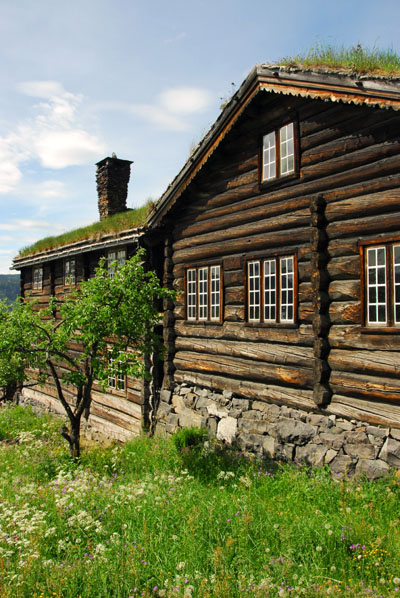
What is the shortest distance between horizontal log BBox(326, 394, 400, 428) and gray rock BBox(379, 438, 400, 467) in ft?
0.84

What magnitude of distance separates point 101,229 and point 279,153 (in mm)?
8204

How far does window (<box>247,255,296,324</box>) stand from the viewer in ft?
28.8

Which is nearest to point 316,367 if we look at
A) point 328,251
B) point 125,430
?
point 328,251

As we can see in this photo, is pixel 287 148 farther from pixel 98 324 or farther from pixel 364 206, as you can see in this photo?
pixel 98 324

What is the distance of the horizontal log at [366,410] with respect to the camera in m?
6.96

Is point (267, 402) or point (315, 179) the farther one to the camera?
point (267, 402)

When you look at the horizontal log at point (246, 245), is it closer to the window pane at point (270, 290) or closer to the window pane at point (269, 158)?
the window pane at point (270, 290)

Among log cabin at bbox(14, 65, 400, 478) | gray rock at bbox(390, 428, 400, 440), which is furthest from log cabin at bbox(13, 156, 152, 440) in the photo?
gray rock at bbox(390, 428, 400, 440)

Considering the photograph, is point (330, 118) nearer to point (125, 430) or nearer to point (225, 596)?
point (225, 596)

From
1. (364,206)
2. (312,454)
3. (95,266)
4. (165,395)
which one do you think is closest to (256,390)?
(312,454)

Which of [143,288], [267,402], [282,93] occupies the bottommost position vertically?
[267,402]

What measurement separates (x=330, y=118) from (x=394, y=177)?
181 cm

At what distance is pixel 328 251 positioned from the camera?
800 centimetres

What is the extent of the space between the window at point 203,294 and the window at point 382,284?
156 inches
